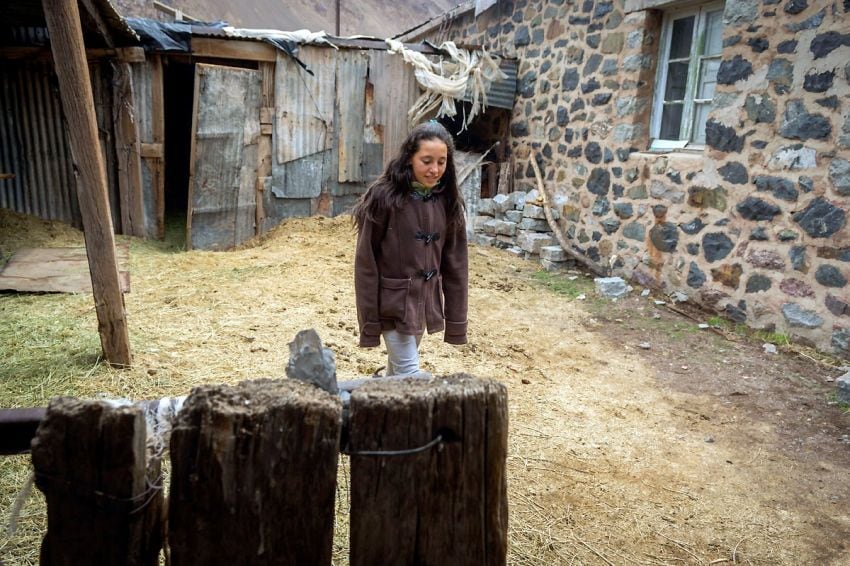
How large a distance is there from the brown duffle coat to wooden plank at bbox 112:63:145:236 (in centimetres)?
607

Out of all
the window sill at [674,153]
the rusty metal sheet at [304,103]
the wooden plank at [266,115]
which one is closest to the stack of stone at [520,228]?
the window sill at [674,153]

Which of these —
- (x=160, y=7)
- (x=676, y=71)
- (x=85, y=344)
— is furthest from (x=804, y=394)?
(x=160, y=7)

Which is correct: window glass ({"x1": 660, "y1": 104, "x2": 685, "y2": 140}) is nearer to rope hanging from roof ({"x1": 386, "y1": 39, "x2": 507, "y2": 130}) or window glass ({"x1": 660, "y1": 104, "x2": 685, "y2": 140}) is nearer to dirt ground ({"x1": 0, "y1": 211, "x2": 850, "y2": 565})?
dirt ground ({"x1": 0, "y1": 211, "x2": 850, "y2": 565})

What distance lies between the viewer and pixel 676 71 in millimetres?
6527

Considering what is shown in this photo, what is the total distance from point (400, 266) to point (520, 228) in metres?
5.92

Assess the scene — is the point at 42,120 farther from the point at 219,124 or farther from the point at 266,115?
the point at 266,115

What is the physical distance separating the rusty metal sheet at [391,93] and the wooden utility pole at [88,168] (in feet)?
18.1

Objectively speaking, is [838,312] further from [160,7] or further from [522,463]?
[160,7]

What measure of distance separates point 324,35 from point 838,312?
6895 mm

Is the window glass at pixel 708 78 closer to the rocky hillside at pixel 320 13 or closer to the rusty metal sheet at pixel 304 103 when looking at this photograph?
the rusty metal sheet at pixel 304 103


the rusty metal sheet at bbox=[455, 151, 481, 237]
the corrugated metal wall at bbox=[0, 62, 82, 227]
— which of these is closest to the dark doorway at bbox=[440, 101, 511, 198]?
the rusty metal sheet at bbox=[455, 151, 481, 237]

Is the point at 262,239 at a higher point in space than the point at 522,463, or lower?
higher

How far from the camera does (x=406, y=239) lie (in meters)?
2.84

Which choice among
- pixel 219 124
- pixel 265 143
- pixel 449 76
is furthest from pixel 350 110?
pixel 219 124
